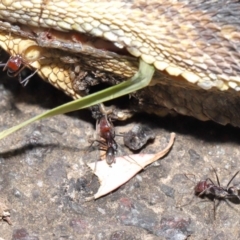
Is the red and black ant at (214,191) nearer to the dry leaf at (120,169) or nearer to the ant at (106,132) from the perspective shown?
the dry leaf at (120,169)

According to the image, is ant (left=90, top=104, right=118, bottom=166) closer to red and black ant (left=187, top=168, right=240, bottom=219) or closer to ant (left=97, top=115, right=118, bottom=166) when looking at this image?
ant (left=97, top=115, right=118, bottom=166)

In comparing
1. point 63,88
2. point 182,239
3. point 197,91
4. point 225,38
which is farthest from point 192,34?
point 182,239

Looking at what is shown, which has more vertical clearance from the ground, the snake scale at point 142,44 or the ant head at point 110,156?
the snake scale at point 142,44

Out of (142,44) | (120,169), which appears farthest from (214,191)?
(142,44)

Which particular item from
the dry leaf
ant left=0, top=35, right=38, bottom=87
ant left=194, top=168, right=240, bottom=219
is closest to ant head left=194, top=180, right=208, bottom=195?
ant left=194, top=168, right=240, bottom=219

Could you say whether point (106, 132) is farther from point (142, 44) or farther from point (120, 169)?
point (142, 44)

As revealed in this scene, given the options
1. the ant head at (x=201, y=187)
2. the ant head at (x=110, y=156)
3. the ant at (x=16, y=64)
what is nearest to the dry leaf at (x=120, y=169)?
the ant head at (x=110, y=156)

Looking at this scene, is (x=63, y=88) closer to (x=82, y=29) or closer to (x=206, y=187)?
(x=82, y=29)
